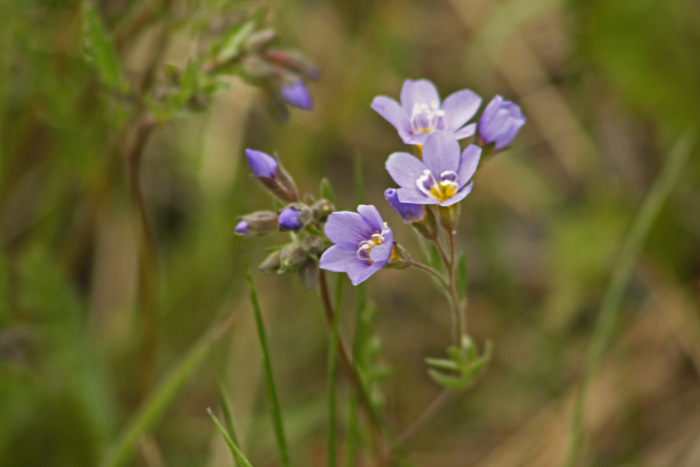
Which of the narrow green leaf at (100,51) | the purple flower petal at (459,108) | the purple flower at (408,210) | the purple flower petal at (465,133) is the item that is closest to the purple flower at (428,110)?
the purple flower petal at (459,108)

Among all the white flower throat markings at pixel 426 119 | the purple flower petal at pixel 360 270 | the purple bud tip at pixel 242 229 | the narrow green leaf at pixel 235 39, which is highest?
the narrow green leaf at pixel 235 39

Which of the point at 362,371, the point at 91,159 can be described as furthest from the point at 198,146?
the point at 362,371

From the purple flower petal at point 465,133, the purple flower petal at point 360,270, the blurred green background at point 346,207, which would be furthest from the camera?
the blurred green background at point 346,207

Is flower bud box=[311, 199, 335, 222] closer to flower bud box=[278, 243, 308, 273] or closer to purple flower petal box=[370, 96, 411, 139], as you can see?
flower bud box=[278, 243, 308, 273]

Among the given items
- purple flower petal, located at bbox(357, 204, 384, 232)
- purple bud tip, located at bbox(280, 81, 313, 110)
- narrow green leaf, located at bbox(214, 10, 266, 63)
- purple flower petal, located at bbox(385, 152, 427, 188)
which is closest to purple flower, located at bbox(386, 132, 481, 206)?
purple flower petal, located at bbox(385, 152, 427, 188)

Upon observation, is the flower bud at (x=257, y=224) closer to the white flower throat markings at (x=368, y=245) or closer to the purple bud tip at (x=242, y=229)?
the purple bud tip at (x=242, y=229)

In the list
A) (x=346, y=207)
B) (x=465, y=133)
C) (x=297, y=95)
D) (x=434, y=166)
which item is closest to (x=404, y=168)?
(x=434, y=166)

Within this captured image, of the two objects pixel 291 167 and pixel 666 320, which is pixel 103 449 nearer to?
pixel 291 167
